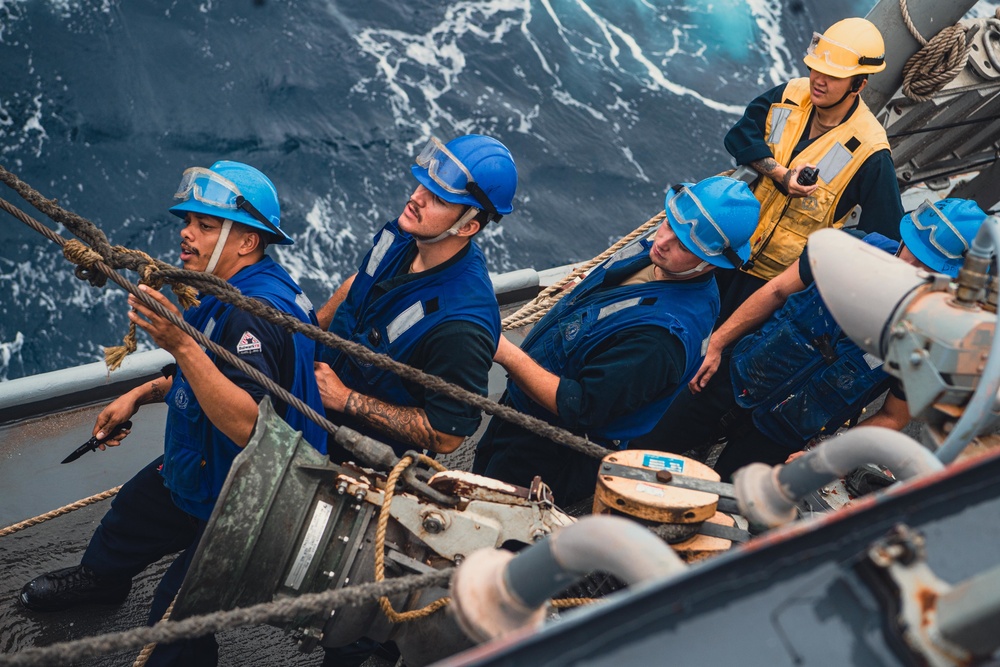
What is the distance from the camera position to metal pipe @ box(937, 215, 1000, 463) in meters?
1.72

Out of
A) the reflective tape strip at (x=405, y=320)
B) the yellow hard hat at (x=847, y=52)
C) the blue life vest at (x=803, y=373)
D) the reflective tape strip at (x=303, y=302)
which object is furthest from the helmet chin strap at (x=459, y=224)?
the yellow hard hat at (x=847, y=52)

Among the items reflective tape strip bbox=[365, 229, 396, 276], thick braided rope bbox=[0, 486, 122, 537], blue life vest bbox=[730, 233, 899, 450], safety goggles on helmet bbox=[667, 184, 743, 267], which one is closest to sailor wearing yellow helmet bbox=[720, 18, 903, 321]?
blue life vest bbox=[730, 233, 899, 450]

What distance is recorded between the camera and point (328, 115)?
9.85m

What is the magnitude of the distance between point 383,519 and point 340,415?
1044 millimetres

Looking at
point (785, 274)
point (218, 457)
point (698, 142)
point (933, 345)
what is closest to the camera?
point (933, 345)

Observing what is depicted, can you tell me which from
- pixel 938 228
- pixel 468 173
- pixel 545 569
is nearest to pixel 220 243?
pixel 468 173

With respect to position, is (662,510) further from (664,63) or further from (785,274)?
(664,63)

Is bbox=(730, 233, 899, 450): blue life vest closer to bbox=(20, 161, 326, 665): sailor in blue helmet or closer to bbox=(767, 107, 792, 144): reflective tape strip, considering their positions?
bbox=(767, 107, 792, 144): reflective tape strip

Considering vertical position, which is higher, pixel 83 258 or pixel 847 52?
pixel 847 52

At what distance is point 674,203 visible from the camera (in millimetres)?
3525

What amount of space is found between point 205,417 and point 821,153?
313cm

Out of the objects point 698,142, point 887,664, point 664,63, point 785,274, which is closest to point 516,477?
point 785,274

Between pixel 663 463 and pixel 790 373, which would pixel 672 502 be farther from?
pixel 790 373

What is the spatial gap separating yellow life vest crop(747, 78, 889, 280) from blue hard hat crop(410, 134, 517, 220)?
5.91ft
